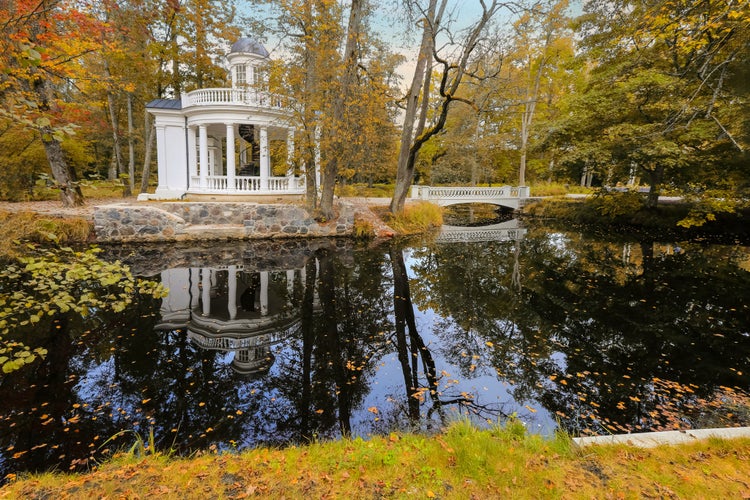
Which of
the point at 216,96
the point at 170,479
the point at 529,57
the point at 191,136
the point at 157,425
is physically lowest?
the point at 157,425

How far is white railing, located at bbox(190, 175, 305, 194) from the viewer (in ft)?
51.2

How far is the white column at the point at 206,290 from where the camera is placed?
6.84 m

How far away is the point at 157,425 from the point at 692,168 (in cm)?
1764

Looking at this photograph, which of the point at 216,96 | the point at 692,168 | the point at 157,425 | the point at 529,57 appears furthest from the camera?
the point at 529,57

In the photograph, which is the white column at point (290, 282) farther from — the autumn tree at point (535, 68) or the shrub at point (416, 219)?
the autumn tree at point (535, 68)

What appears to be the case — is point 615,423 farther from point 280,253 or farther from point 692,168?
point 692,168

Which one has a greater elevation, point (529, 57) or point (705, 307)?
point (529, 57)

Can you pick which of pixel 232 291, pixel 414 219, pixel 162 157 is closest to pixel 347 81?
pixel 414 219

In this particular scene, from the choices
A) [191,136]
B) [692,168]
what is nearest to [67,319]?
[191,136]

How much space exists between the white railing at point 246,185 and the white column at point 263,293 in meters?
7.18

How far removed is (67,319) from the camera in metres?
5.93

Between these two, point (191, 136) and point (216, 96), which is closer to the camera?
point (216, 96)

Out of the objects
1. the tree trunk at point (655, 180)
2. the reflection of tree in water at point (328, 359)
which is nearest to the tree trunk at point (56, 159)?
the reflection of tree in water at point (328, 359)

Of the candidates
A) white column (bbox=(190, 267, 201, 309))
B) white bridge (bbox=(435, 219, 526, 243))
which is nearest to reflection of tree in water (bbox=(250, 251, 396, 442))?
white column (bbox=(190, 267, 201, 309))
